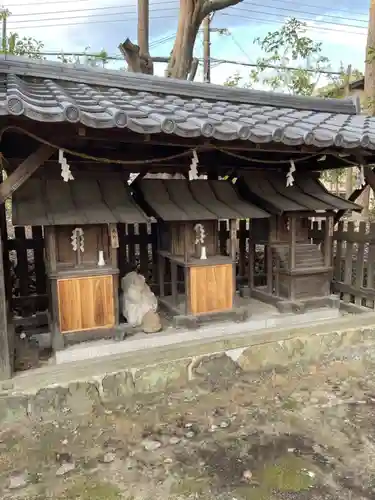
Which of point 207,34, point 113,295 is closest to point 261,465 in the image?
point 113,295

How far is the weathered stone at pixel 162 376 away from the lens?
3852 mm

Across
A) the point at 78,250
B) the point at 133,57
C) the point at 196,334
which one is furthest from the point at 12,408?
the point at 133,57

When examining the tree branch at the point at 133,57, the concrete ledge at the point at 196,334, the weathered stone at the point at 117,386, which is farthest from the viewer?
the tree branch at the point at 133,57

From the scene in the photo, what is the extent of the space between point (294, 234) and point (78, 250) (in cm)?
267

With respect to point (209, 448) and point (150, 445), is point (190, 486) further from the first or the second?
point (150, 445)

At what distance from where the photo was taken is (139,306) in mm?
4484

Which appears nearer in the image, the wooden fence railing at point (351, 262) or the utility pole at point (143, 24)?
the wooden fence railing at point (351, 262)

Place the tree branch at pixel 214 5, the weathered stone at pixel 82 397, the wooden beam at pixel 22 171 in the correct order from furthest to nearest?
the tree branch at pixel 214 5 → the weathered stone at pixel 82 397 → the wooden beam at pixel 22 171

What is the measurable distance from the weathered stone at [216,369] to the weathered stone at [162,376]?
0.46ft

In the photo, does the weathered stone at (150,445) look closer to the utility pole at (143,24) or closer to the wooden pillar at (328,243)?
the wooden pillar at (328,243)

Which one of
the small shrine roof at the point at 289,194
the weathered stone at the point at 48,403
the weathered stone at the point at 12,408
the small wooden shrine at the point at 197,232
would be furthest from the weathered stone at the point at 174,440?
the small shrine roof at the point at 289,194

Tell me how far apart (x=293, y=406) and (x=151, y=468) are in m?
1.54

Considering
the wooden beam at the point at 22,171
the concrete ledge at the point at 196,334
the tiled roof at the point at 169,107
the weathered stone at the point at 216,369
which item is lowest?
the weathered stone at the point at 216,369

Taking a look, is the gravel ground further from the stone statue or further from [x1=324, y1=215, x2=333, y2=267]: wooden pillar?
[x1=324, y1=215, x2=333, y2=267]: wooden pillar
